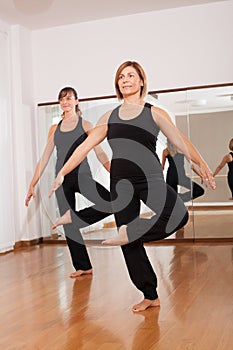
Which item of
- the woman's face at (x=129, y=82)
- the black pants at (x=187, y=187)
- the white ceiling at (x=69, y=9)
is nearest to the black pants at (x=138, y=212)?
the woman's face at (x=129, y=82)

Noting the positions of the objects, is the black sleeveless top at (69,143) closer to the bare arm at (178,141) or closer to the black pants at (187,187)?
the bare arm at (178,141)

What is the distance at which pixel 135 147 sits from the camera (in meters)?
2.85

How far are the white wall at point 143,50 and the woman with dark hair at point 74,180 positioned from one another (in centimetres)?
228

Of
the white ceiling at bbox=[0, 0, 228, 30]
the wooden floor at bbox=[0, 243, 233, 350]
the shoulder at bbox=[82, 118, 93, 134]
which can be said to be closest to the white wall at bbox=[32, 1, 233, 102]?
the white ceiling at bbox=[0, 0, 228, 30]

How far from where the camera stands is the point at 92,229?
460cm

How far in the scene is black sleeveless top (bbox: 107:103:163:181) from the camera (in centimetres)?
285

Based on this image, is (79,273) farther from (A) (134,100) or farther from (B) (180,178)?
(B) (180,178)

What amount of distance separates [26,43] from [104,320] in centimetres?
454

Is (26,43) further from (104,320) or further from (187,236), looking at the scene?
(104,320)

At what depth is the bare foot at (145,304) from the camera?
297cm

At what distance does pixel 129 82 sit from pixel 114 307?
1.31 m

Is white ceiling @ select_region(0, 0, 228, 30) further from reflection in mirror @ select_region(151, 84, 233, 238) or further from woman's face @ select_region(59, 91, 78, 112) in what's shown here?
woman's face @ select_region(59, 91, 78, 112)

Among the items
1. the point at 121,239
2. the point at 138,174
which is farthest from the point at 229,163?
the point at 121,239

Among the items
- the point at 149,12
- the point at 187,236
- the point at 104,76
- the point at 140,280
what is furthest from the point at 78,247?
the point at 149,12
